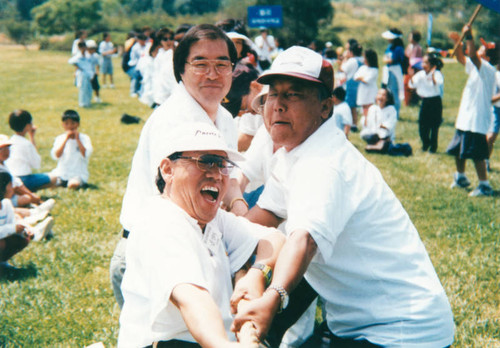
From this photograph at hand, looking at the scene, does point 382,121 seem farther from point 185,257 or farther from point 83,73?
point 83,73

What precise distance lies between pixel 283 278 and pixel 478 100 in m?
7.01

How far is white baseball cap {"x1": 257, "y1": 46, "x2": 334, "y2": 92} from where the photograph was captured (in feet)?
8.42

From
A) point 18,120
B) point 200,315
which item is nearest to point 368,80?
point 18,120

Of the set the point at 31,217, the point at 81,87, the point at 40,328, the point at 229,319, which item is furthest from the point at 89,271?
the point at 81,87

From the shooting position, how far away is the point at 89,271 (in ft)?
17.7

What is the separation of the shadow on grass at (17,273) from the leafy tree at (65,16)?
178 feet

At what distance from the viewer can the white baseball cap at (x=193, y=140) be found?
7.57 feet

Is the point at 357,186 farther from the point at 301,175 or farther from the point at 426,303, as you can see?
the point at 426,303

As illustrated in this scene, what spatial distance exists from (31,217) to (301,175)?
520 centimetres

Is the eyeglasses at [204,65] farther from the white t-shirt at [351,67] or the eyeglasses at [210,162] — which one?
the white t-shirt at [351,67]

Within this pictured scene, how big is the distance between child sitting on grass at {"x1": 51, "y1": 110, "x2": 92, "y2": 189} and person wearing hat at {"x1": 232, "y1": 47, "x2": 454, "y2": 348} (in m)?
6.39

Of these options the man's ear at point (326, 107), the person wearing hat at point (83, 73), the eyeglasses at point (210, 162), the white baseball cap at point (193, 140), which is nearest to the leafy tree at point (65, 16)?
the person wearing hat at point (83, 73)

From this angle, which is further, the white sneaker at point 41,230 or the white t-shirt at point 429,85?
the white t-shirt at point 429,85

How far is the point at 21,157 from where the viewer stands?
7.76m
